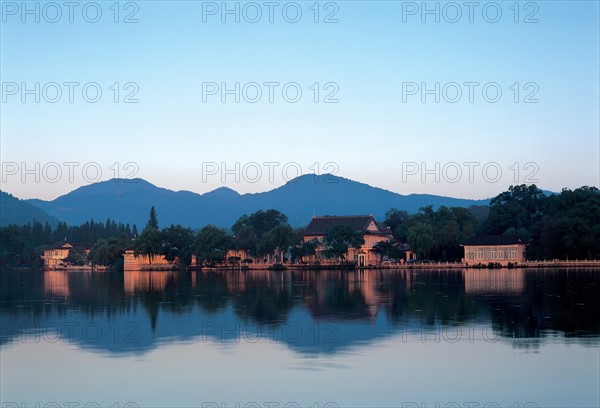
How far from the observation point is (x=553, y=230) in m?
75.2

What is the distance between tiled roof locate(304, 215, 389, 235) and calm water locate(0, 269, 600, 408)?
65836 millimetres

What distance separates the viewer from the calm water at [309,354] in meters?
14.9

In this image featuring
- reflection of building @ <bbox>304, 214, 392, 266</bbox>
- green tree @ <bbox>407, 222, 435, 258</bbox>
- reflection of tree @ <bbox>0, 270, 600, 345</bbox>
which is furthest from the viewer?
reflection of building @ <bbox>304, 214, 392, 266</bbox>

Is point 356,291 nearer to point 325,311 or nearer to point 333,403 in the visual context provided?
point 325,311

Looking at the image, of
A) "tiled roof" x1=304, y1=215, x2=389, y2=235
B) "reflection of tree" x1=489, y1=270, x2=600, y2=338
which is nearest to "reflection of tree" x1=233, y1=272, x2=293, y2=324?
"reflection of tree" x1=489, y1=270, x2=600, y2=338

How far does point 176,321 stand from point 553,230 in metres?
56.0

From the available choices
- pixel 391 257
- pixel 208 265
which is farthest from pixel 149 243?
pixel 391 257

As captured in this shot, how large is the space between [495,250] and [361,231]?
18.4 metres

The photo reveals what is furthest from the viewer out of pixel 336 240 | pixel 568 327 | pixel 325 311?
pixel 336 240

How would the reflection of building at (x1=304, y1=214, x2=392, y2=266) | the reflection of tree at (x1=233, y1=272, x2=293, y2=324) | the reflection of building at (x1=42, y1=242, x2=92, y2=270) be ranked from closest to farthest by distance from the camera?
the reflection of tree at (x1=233, y1=272, x2=293, y2=324)
the reflection of building at (x1=304, y1=214, x2=392, y2=266)
the reflection of building at (x1=42, y1=242, x2=92, y2=270)

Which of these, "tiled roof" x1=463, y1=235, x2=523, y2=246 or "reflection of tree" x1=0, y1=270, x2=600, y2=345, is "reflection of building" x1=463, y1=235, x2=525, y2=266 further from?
"reflection of tree" x1=0, y1=270, x2=600, y2=345

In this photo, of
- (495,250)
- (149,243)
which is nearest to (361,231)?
(495,250)

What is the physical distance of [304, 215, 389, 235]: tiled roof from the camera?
9962 cm

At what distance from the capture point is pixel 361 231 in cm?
9669
